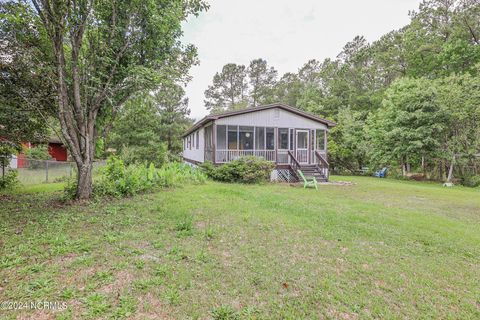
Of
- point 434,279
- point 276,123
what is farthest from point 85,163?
point 276,123

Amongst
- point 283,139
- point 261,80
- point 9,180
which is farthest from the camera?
point 261,80

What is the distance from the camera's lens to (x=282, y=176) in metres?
14.6

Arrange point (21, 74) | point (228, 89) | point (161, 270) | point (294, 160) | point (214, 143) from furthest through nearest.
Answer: point (228, 89)
point (294, 160)
point (214, 143)
point (21, 74)
point (161, 270)

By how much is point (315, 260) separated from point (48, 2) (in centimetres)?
818

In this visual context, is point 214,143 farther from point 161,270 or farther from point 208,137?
point 161,270

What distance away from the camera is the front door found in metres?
15.6

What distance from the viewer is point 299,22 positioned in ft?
52.0

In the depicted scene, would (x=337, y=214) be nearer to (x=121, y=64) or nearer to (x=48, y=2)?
(x=121, y=64)

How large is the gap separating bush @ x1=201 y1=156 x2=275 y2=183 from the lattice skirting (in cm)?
171

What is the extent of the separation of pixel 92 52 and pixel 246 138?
31.6ft

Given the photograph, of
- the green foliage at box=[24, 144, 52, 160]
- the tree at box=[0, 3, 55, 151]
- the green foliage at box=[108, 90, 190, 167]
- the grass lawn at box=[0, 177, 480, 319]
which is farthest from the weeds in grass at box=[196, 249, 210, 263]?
the green foliage at box=[24, 144, 52, 160]

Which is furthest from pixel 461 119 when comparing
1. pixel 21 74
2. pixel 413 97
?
pixel 21 74

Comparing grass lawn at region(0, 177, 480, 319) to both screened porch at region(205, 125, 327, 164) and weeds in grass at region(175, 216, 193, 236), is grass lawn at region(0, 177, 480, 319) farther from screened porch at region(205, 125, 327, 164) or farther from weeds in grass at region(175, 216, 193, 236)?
screened porch at region(205, 125, 327, 164)

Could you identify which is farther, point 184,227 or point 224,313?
point 184,227
